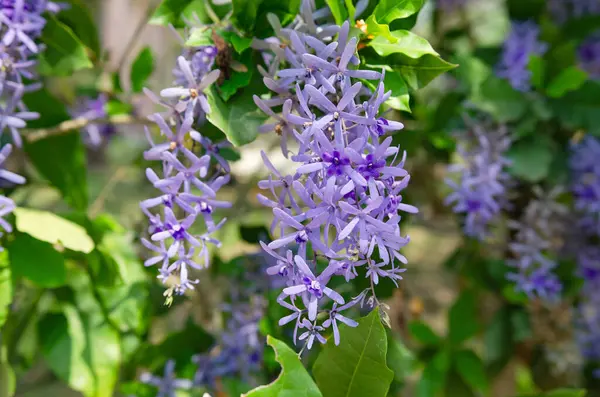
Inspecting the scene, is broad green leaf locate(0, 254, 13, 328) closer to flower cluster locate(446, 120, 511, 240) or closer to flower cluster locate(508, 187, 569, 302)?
flower cluster locate(446, 120, 511, 240)

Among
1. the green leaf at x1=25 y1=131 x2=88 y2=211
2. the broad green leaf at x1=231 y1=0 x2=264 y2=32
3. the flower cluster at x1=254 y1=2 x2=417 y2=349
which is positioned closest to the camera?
the flower cluster at x1=254 y1=2 x2=417 y2=349

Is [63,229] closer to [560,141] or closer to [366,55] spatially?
[366,55]

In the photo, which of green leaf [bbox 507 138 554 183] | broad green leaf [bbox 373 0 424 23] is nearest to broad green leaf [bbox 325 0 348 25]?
broad green leaf [bbox 373 0 424 23]

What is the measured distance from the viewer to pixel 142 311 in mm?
721

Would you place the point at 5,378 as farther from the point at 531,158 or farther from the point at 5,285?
the point at 531,158

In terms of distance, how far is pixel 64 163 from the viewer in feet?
2.58

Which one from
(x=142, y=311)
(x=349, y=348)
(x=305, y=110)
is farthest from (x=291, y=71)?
(x=142, y=311)

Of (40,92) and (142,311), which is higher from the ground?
(40,92)

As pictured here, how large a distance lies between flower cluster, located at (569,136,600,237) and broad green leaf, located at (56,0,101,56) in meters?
0.74

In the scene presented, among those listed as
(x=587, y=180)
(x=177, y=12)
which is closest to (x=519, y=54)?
(x=587, y=180)

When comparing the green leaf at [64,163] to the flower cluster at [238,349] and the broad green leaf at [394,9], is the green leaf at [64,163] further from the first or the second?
the broad green leaf at [394,9]

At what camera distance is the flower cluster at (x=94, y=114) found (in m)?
0.78

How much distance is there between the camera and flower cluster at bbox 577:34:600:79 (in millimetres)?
1005

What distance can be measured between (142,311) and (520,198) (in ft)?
2.04
